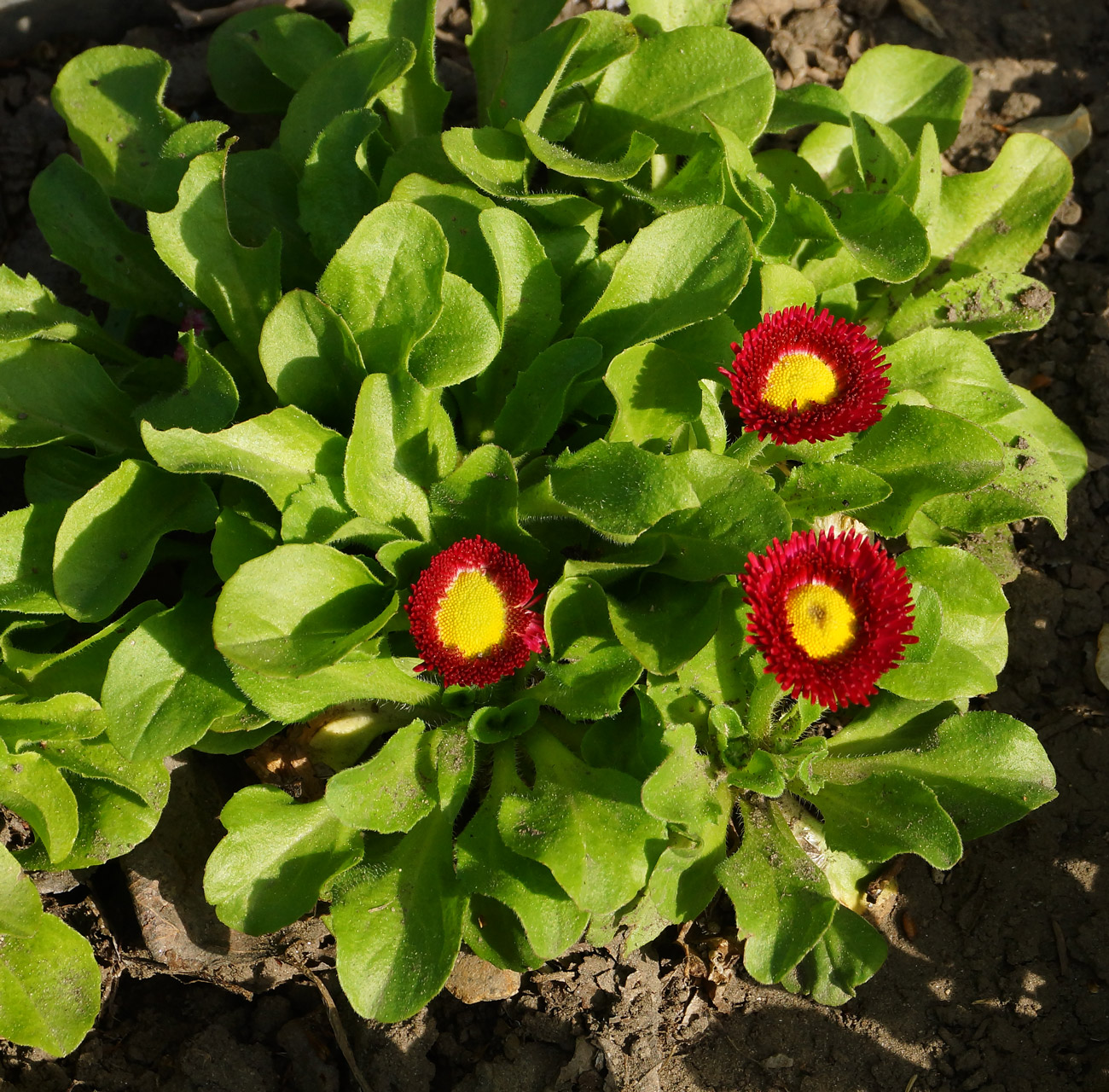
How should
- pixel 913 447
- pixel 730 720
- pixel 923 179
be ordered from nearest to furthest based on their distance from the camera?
pixel 730 720
pixel 913 447
pixel 923 179

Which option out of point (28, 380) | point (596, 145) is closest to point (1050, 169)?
point (596, 145)

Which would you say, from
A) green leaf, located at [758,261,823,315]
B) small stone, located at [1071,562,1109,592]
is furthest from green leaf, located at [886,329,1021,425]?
small stone, located at [1071,562,1109,592]

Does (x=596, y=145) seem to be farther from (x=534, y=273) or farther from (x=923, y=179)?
(x=923, y=179)

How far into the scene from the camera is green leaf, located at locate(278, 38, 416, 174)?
3.51m

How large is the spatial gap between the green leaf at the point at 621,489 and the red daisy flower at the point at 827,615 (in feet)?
0.92

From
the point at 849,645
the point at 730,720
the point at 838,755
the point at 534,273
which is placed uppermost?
the point at 534,273

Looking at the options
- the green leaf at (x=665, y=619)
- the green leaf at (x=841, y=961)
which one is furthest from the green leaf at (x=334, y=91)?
the green leaf at (x=841, y=961)

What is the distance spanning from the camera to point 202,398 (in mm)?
3148

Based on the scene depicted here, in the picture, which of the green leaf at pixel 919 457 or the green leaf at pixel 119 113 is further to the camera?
the green leaf at pixel 119 113

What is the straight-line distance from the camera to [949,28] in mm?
4633

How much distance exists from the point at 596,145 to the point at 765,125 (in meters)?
0.60

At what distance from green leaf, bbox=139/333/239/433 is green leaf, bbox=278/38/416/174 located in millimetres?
916

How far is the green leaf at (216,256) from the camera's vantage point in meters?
3.25

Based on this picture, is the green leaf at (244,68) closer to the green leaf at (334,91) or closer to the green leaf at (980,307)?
the green leaf at (334,91)
